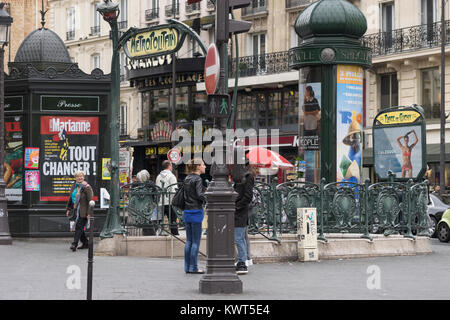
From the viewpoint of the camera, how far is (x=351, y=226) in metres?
18.1

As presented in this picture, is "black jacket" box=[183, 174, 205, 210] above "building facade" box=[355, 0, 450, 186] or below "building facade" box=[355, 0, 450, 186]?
below

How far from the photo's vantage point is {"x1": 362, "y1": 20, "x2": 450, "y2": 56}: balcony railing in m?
37.9

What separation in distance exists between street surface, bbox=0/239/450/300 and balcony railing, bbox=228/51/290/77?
90.1ft

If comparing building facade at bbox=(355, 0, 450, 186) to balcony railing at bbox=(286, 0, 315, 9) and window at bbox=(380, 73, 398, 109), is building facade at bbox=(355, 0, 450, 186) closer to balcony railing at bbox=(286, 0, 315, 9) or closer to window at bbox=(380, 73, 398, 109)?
window at bbox=(380, 73, 398, 109)

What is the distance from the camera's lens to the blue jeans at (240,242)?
14.4m

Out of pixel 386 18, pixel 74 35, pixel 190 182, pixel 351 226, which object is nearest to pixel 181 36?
pixel 190 182

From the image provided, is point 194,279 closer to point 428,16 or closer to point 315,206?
point 315,206

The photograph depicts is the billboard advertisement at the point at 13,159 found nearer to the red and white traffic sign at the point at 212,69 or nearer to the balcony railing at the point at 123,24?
the red and white traffic sign at the point at 212,69

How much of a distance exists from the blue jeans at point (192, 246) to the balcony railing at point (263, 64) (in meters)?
30.6

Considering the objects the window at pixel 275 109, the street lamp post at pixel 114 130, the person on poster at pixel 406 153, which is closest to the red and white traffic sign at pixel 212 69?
the street lamp post at pixel 114 130

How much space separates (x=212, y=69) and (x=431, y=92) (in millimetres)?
27744

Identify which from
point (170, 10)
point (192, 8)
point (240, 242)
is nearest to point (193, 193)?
point (240, 242)

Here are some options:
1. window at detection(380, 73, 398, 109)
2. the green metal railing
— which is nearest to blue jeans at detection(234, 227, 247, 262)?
the green metal railing
